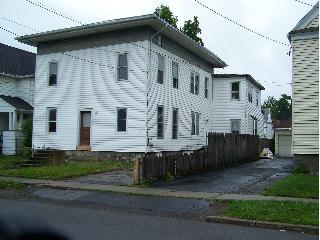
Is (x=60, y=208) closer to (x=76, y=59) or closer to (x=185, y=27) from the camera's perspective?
(x=76, y=59)

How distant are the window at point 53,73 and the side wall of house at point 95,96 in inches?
10.5

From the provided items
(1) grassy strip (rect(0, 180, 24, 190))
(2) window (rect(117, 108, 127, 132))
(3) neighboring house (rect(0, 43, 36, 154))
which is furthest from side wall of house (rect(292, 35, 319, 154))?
(3) neighboring house (rect(0, 43, 36, 154))

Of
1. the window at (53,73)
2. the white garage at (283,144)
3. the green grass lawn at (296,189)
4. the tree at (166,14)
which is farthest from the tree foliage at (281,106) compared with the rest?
the green grass lawn at (296,189)

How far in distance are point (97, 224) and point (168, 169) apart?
798cm

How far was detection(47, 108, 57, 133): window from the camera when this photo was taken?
84.9 feet

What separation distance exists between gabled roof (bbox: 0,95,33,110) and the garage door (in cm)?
2196

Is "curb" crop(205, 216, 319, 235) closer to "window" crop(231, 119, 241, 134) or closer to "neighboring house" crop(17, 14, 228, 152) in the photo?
"neighboring house" crop(17, 14, 228, 152)

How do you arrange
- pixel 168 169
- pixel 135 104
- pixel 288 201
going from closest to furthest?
1. pixel 288 201
2. pixel 168 169
3. pixel 135 104

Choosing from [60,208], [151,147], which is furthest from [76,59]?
[60,208]

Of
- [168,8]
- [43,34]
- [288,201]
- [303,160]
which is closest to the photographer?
[288,201]

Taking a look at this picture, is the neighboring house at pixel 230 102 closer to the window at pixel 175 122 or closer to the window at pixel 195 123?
the window at pixel 195 123

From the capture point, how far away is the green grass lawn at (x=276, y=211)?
29.5ft

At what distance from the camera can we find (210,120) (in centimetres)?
3303

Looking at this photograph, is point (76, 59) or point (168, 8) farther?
point (168, 8)
